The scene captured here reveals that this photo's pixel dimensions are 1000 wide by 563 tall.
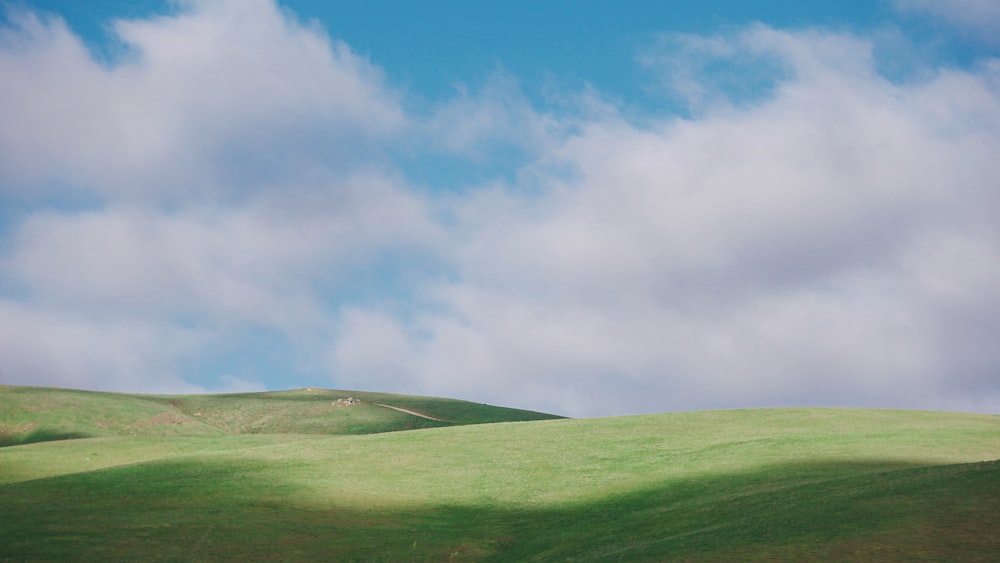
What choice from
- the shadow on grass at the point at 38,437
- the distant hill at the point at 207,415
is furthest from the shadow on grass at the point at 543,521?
the distant hill at the point at 207,415

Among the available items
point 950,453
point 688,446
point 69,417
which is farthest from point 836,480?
point 69,417

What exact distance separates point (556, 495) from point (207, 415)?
5539 cm

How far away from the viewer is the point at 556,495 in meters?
28.2

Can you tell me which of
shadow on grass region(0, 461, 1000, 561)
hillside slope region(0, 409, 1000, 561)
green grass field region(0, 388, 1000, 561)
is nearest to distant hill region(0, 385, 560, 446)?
green grass field region(0, 388, 1000, 561)

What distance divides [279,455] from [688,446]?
16817 mm

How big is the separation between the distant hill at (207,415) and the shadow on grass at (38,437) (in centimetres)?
6

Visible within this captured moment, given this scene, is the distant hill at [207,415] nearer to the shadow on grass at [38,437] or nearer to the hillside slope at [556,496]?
the shadow on grass at [38,437]

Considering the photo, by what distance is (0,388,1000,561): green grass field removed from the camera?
17.8m

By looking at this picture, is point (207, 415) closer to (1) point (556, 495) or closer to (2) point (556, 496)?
(1) point (556, 495)

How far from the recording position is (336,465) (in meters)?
32.8

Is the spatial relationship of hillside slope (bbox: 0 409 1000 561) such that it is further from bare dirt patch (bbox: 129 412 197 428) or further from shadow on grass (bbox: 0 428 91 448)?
bare dirt patch (bbox: 129 412 197 428)

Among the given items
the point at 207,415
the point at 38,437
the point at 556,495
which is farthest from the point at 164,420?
the point at 556,495

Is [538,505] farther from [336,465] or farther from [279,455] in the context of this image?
[279,455]

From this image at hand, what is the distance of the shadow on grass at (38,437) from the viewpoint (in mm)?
61500
